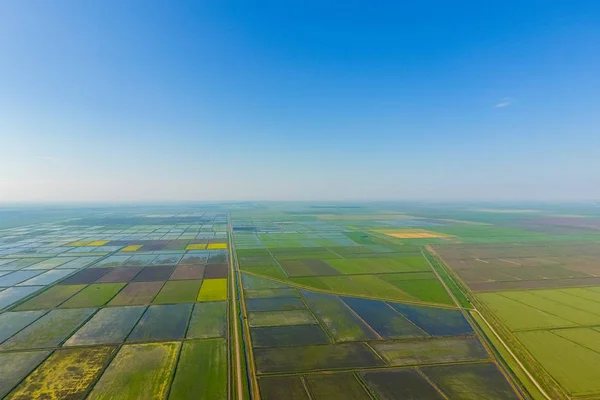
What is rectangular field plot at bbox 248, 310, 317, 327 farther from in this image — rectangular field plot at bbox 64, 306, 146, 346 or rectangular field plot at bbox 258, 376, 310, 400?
rectangular field plot at bbox 64, 306, 146, 346

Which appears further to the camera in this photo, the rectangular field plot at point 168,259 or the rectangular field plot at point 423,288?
the rectangular field plot at point 168,259

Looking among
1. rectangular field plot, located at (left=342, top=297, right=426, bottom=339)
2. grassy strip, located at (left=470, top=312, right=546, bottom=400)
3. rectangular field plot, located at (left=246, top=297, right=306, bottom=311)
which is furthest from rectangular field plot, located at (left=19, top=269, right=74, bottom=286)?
grassy strip, located at (left=470, top=312, right=546, bottom=400)

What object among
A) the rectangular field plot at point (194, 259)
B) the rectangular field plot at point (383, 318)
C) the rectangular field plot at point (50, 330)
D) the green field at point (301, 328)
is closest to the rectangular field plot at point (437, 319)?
the green field at point (301, 328)

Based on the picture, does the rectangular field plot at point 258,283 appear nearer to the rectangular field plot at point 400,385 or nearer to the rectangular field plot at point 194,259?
the rectangular field plot at point 194,259

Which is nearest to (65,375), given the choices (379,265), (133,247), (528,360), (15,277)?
(528,360)

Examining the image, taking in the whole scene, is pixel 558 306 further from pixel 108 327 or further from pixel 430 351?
pixel 108 327
